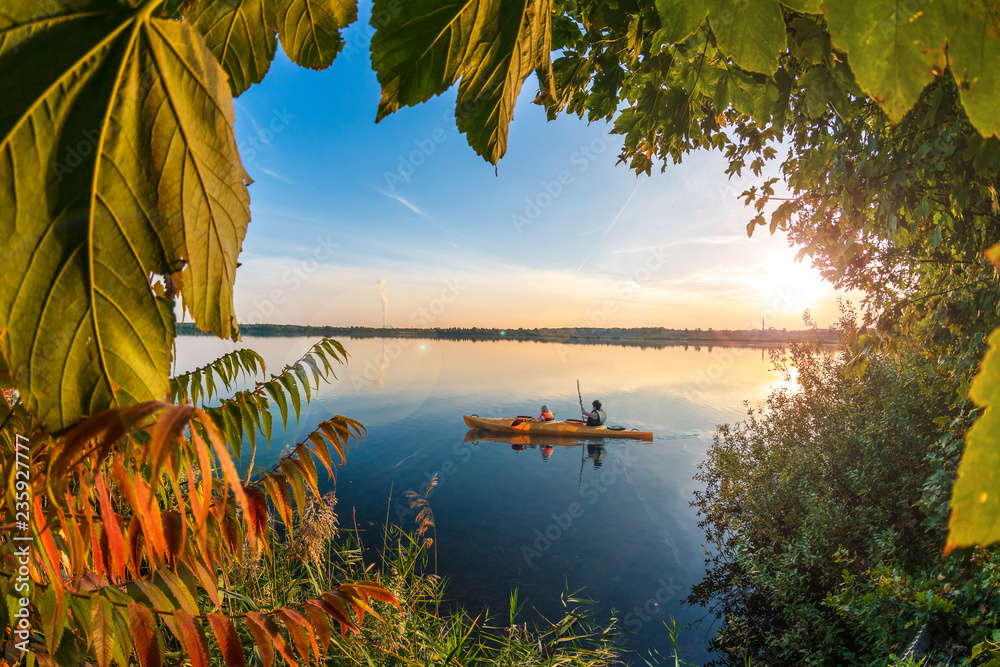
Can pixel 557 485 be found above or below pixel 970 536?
below

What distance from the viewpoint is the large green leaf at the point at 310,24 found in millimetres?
548

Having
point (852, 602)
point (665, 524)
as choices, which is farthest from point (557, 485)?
point (852, 602)

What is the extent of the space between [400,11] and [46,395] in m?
0.51

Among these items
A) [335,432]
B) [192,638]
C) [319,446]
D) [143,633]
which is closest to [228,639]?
[192,638]

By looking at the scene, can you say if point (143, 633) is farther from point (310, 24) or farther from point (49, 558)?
point (310, 24)

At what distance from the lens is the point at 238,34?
0.53m

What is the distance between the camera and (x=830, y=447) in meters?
7.54

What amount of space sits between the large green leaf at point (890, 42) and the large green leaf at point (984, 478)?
26cm

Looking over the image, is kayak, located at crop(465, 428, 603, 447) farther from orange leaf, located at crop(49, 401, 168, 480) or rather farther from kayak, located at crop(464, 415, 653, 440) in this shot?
orange leaf, located at crop(49, 401, 168, 480)

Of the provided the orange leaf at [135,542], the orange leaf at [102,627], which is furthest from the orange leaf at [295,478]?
the orange leaf at [102,627]

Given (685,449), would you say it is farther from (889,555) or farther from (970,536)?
(970,536)

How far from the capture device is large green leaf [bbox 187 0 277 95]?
0.50m

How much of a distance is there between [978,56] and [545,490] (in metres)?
16.3

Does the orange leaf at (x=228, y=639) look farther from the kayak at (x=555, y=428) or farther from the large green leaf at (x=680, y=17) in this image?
the kayak at (x=555, y=428)
